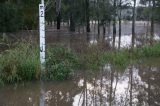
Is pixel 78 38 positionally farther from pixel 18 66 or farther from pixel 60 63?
pixel 18 66

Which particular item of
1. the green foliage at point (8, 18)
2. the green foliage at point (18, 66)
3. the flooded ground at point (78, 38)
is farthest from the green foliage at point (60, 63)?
the green foliage at point (8, 18)

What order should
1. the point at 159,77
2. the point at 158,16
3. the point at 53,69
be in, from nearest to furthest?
the point at 53,69
the point at 159,77
the point at 158,16

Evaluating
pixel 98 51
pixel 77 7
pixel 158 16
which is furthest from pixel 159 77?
pixel 158 16

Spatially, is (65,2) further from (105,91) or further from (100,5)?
(105,91)

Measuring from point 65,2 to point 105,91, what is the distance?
47364 millimetres

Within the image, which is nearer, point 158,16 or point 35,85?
point 35,85

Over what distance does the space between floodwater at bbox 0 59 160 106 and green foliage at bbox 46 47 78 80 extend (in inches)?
12.1

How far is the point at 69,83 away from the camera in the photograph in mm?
11969

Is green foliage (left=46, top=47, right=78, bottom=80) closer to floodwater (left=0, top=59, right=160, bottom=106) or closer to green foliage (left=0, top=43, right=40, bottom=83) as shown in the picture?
floodwater (left=0, top=59, right=160, bottom=106)

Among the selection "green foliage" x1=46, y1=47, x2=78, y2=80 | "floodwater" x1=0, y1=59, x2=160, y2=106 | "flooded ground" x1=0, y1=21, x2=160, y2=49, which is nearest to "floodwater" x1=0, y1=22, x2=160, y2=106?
"floodwater" x1=0, y1=59, x2=160, y2=106

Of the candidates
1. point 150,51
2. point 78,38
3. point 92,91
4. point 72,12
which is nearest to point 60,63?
point 92,91

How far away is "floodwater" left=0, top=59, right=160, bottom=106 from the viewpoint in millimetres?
9398

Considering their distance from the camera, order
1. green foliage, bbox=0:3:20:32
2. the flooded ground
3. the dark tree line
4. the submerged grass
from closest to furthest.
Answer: the submerged grass
the flooded ground
green foliage, bbox=0:3:20:32
the dark tree line

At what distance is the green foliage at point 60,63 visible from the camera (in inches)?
485
